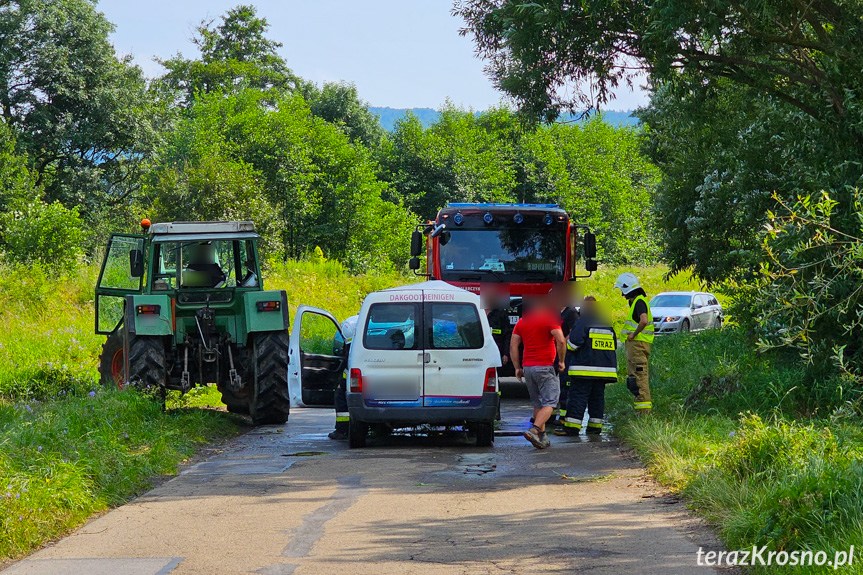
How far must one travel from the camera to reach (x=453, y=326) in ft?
36.0

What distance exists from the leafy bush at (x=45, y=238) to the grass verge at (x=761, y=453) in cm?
1629

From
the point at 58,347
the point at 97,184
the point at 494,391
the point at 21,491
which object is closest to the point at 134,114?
the point at 97,184

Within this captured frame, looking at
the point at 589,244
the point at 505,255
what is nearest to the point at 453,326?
the point at 505,255

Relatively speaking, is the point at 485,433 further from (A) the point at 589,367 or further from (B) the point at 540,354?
(A) the point at 589,367

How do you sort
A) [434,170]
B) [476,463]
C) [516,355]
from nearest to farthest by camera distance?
[476,463] < [516,355] < [434,170]

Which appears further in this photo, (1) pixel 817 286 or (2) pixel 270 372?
(2) pixel 270 372

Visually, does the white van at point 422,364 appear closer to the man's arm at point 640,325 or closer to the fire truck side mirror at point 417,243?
the man's arm at point 640,325

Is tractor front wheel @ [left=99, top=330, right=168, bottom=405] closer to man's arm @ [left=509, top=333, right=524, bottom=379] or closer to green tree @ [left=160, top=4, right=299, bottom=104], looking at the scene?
man's arm @ [left=509, top=333, right=524, bottom=379]

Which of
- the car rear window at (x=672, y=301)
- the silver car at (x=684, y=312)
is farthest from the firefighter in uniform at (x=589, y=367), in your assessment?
the car rear window at (x=672, y=301)

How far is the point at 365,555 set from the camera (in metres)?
6.13

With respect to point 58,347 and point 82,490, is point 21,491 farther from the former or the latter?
point 58,347

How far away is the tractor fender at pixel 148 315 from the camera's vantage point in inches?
476

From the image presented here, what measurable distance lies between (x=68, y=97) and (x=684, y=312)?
24.0 metres

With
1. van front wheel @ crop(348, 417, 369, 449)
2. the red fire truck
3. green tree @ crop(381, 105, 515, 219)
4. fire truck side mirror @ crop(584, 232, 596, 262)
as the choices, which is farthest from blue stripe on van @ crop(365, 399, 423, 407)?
green tree @ crop(381, 105, 515, 219)
